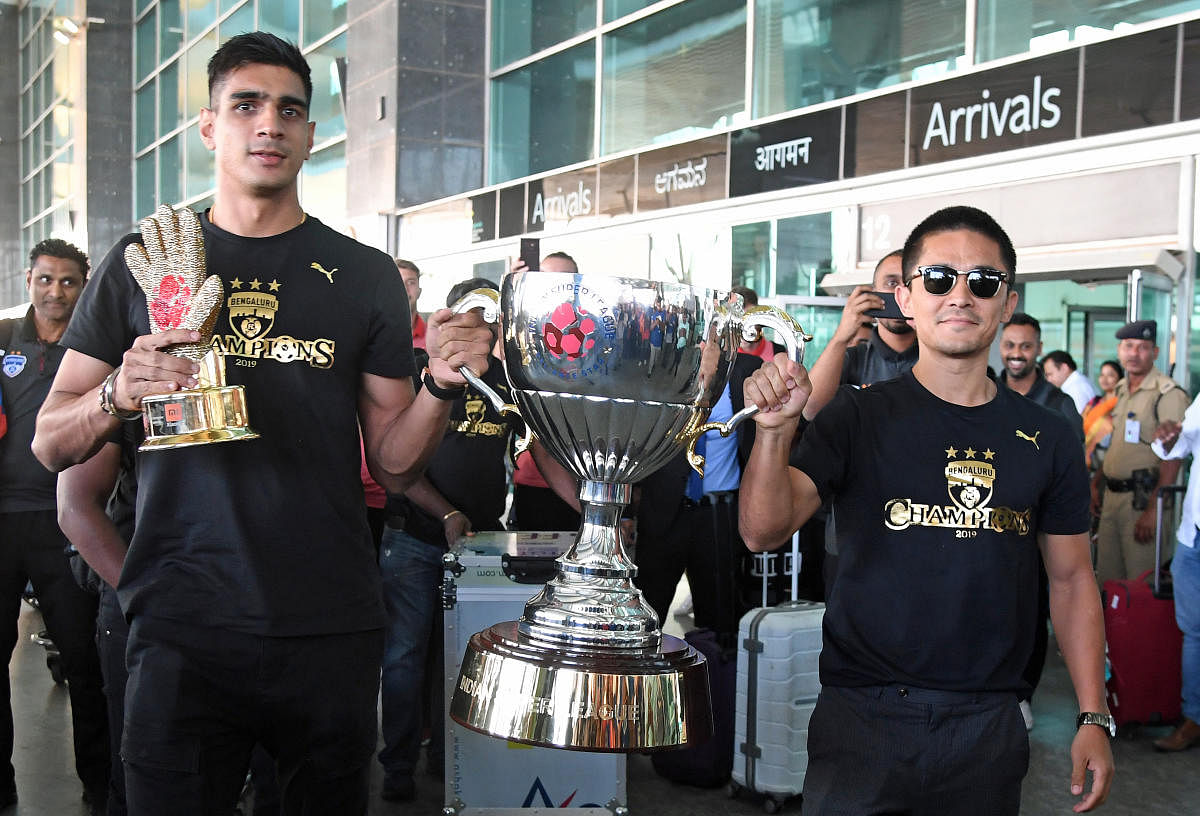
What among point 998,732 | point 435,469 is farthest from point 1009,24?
point 998,732

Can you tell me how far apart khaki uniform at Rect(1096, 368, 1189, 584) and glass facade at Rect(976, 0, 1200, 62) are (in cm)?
217

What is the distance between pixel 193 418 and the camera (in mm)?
1525

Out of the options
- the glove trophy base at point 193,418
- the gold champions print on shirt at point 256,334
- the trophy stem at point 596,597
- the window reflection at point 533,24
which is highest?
the window reflection at point 533,24

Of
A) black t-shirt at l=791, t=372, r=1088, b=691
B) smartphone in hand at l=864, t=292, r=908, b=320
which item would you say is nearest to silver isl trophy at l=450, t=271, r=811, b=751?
black t-shirt at l=791, t=372, r=1088, b=691

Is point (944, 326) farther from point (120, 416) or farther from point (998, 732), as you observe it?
point (120, 416)

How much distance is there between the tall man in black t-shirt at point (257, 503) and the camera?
69.3 inches

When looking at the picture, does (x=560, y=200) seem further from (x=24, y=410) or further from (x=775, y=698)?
(x=775, y=698)

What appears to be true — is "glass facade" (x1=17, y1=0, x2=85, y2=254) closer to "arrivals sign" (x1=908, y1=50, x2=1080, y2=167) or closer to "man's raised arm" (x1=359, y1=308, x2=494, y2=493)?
"arrivals sign" (x1=908, y1=50, x2=1080, y2=167)

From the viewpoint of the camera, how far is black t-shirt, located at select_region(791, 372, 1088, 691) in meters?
1.86

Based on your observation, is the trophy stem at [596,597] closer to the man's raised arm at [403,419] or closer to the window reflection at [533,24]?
the man's raised arm at [403,419]

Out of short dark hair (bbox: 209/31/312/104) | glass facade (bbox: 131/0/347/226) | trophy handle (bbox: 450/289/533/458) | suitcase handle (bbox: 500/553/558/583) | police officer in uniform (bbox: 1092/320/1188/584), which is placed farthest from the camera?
glass facade (bbox: 131/0/347/226)

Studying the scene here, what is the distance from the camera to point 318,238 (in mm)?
1915

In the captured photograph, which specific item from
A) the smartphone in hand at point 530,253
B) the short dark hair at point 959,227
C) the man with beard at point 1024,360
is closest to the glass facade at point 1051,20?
the man with beard at point 1024,360

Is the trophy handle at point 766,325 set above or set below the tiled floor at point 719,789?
above
